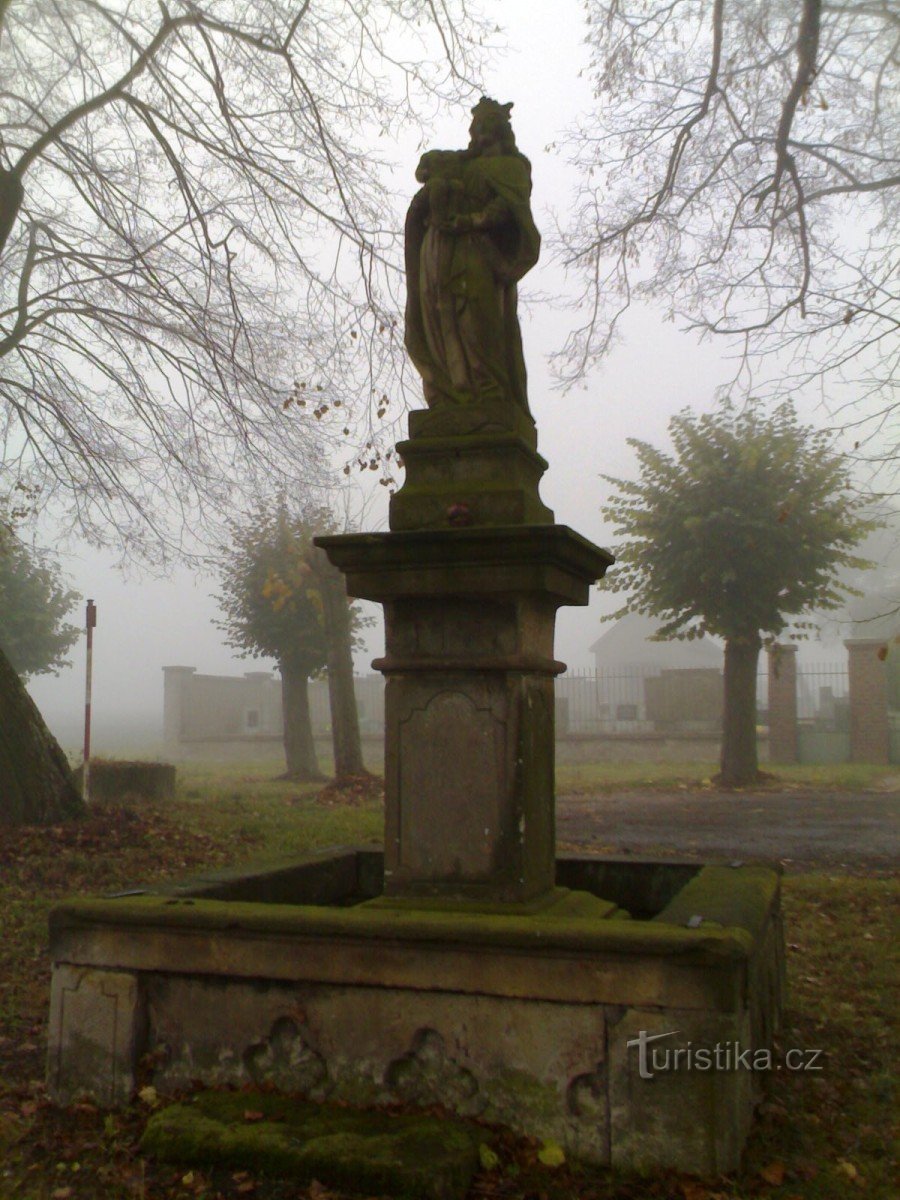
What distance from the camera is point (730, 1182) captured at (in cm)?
354

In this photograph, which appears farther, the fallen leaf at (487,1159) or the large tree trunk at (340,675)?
the large tree trunk at (340,675)

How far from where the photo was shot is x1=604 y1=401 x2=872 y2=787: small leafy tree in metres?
19.0

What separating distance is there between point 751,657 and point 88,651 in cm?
1236

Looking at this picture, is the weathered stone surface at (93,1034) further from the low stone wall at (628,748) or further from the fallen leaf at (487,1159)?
the low stone wall at (628,748)

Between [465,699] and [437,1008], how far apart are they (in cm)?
129

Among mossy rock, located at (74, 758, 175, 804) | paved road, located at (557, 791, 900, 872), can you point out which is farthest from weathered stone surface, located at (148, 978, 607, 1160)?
mossy rock, located at (74, 758, 175, 804)

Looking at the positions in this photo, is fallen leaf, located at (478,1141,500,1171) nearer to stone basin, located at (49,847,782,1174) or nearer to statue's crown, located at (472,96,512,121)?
stone basin, located at (49,847,782,1174)

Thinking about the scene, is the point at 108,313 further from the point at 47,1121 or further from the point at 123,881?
the point at 47,1121

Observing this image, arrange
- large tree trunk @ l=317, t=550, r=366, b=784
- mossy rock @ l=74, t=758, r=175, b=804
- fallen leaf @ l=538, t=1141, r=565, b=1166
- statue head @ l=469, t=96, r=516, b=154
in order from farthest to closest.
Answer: large tree trunk @ l=317, t=550, r=366, b=784 < mossy rock @ l=74, t=758, r=175, b=804 < statue head @ l=469, t=96, r=516, b=154 < fallen leaf @ l=538, t=1141, r=565, b=1166

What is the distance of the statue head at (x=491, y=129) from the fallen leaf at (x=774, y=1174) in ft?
14.7

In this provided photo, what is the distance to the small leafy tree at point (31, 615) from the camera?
27.8 meters

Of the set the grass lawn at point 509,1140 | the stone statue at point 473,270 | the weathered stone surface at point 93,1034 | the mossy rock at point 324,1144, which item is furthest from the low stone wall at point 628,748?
the mossy rock at point 324,1144

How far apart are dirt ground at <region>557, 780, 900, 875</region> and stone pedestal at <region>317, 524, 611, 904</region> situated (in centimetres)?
424

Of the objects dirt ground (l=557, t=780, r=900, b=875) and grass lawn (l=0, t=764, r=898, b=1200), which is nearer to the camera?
grass lawn (l=0, t=764, r=898, b=1200)
